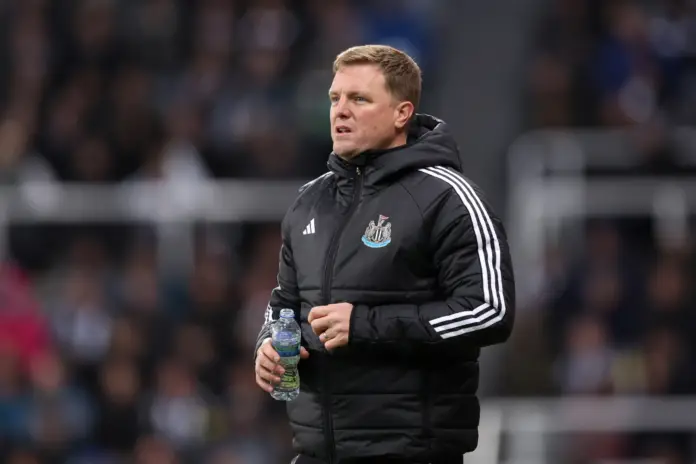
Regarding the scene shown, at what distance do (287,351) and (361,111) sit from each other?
782 mm

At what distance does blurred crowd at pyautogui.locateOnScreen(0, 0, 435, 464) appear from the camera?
30.9 feet

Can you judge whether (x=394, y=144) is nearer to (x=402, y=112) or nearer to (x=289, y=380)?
(x=402, y=112)

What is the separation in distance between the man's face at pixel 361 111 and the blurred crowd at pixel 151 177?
4.97m

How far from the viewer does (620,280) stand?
959cm

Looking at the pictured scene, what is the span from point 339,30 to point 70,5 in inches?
94.7

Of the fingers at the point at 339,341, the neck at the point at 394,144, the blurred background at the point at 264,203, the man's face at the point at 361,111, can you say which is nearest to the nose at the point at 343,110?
the man's face at the point at 361,111

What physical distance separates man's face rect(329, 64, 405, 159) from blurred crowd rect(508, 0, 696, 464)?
4.65 m

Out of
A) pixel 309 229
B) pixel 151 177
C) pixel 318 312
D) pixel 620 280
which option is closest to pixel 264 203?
pixel 151 177

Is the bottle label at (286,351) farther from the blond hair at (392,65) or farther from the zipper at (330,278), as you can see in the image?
the blond hair at (392,65)

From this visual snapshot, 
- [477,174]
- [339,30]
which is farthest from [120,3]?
[477,174]

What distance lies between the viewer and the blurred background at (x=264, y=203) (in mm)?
9312

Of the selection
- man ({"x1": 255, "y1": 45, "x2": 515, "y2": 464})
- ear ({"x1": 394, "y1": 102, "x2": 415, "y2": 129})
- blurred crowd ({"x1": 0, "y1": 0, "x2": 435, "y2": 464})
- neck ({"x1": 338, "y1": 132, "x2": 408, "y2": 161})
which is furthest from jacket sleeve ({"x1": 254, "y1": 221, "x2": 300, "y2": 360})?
blurred crowd ({"x1": 0, "y1": 0, "x2": 435, "y2": 464})

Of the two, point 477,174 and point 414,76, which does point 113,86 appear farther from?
point 414,76

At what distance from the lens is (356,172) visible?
4609mm
